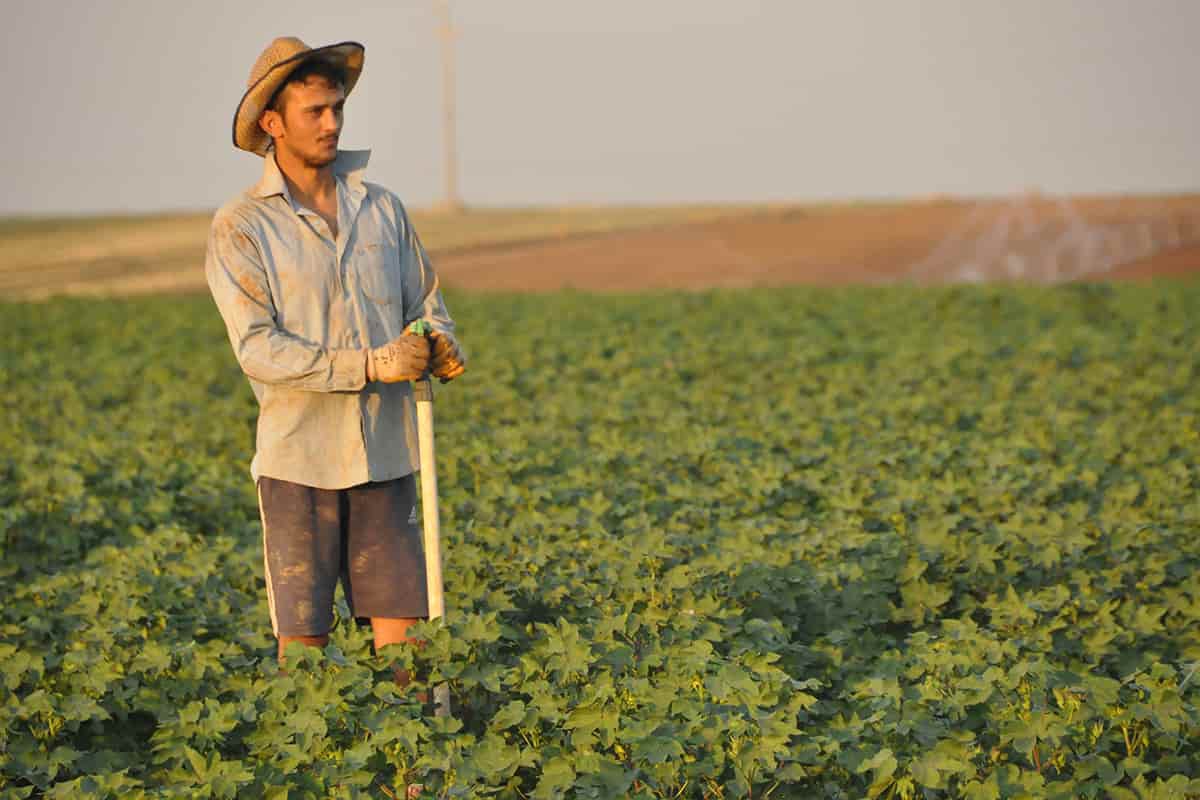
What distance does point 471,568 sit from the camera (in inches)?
245

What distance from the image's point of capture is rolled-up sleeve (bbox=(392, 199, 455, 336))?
471 cm

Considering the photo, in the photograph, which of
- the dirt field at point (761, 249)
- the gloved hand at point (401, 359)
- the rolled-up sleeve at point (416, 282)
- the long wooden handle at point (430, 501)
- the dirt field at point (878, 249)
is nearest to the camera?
the gloved hand at point (401, 359)

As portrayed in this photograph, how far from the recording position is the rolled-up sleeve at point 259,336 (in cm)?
436

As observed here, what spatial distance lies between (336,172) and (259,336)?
22.9 inches

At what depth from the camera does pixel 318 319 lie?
14.7 feet

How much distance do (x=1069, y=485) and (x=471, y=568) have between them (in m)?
3.90

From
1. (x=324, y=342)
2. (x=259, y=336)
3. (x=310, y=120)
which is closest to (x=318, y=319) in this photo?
(x=324, y=342)

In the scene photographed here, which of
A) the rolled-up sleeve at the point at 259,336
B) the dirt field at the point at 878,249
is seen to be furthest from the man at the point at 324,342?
the dirt field at the point at 878,249

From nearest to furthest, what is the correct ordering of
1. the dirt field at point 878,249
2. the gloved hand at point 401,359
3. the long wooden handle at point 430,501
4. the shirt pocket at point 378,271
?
the gloved hand at point 401,359 → the long wooden handle at point 430,501 → the shirt pocket at point 378,271 → the dirt field at point 878,249

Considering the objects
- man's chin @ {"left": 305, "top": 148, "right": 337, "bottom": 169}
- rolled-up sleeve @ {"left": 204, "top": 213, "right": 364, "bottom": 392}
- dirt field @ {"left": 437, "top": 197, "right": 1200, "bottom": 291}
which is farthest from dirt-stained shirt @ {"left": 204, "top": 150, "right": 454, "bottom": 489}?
dirt field @ {"left": 437, "top": 197, "right": 1200, "bottom": 291}

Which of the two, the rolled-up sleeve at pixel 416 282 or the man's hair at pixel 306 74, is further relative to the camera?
the rolled-up sleeve at pixel 416 282

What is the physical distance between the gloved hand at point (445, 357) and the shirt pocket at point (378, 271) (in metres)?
0.25

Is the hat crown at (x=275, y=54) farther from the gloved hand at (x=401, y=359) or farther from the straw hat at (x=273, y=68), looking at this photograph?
the gloved hand at (x=401, y=359)

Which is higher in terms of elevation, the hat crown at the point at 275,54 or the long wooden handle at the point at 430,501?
the hat crown at the point at 275,54
